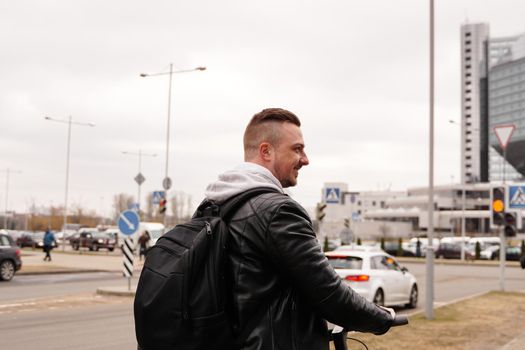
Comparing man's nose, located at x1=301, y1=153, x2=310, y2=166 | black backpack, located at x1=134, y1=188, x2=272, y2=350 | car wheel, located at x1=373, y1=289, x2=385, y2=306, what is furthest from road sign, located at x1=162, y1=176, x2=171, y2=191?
black backpack, located at x1=134, y1=188, x2=272, y2=350

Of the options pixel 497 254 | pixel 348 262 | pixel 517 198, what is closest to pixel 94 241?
pixel 497 254

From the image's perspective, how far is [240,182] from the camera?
2604 mm

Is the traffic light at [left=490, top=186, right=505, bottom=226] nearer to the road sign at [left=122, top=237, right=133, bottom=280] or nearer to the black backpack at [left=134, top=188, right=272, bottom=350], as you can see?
the road sign at [left=122, top=237, right=133, bottom=280]

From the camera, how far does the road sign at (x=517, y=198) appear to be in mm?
19688

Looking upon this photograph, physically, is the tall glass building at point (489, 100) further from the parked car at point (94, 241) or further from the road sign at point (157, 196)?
the road sign at point (157, 196)

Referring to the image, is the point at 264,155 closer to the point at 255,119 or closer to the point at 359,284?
the point at 255,119

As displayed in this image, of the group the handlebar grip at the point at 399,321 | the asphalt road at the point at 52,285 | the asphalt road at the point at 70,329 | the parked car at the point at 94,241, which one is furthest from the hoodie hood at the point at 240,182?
the parked car at the point at 94,241

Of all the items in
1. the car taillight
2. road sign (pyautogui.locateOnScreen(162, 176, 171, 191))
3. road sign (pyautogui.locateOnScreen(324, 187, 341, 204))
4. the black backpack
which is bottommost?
the car taillight

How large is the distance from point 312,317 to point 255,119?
788mm

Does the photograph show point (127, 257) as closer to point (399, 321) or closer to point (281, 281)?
point (399, 321)

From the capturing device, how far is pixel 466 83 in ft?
624

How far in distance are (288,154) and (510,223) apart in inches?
713

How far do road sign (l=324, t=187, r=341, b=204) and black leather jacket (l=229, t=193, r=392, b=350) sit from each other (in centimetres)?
2228

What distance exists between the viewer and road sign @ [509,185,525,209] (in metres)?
19.7
